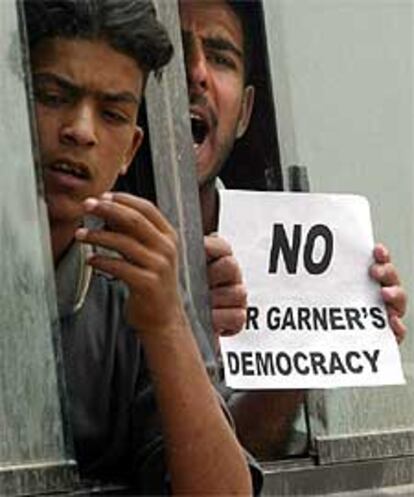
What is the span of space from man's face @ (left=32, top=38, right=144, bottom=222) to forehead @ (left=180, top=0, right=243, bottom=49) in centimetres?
26

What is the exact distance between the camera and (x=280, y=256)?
11.1ft

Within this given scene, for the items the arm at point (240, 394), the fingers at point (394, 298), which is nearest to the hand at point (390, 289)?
the fingers at point (394, 298)

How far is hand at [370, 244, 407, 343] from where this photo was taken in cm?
353

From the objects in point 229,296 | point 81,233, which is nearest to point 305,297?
point 229,296

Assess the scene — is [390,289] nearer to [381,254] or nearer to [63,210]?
[381,254]

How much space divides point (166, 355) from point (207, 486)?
0.71 ft

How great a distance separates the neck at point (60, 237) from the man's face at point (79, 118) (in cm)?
1

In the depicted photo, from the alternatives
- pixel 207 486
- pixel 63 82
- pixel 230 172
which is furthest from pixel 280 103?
pixel 207 486

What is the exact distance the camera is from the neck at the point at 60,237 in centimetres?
297

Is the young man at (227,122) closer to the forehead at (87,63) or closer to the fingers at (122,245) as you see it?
the forehead at (87,63)

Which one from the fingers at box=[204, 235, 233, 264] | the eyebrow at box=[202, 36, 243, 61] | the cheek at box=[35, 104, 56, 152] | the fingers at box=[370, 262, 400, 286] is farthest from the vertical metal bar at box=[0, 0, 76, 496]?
the fingers at box=[370, 262, 400, 286]

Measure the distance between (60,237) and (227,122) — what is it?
557 mm

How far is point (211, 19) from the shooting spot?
3398 millimetres

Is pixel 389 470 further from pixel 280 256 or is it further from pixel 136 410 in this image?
pixel 136 410
